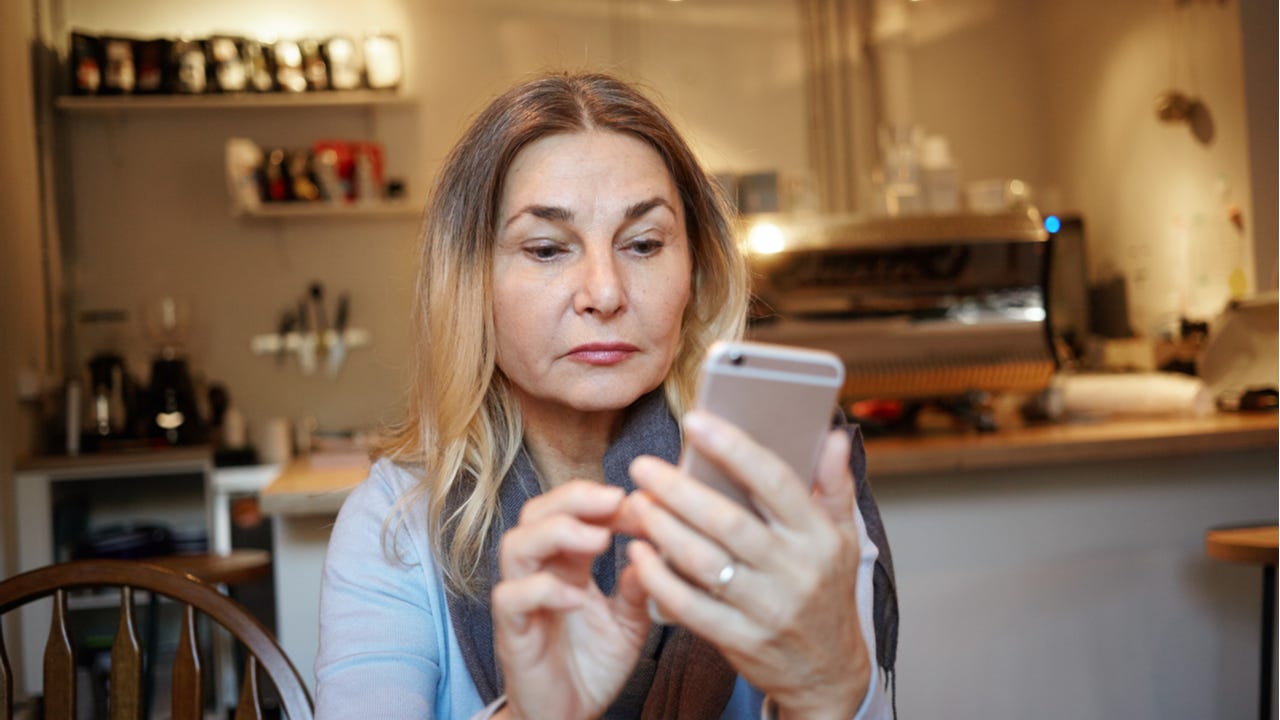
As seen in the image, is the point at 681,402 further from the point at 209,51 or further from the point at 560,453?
the point at 209,51

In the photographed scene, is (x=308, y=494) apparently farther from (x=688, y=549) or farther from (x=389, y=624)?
(x=688, y=549)

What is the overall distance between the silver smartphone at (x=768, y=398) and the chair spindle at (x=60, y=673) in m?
0.86

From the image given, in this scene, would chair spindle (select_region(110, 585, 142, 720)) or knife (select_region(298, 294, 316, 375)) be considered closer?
chair spindle (select_region(110, 585, 142, 720))

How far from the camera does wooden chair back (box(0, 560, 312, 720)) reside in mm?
1124

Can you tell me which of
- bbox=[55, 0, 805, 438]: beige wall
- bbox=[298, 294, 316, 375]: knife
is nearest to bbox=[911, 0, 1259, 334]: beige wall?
bbox=[55, 0, 805, 438]: beige wall

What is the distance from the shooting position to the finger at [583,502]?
2.02 ft

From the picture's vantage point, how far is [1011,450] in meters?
2.55

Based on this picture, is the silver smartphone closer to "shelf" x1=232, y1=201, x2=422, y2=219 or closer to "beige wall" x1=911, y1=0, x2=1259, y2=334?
"beige wall" x1=911, y1=0, x2=1259, y2=334

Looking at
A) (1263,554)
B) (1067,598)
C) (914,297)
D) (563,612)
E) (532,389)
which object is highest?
(914,297)

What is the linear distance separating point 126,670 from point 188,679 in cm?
6

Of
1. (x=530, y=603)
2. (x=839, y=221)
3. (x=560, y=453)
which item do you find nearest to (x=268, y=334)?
(x=839, y=221)

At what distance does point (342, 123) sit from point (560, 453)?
11.1 feet

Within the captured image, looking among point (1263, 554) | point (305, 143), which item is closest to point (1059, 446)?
point (1263, 554)

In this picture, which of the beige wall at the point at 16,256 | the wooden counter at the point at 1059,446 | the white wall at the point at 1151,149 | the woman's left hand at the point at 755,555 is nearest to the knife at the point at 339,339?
the beige wall at the point at 16,256
